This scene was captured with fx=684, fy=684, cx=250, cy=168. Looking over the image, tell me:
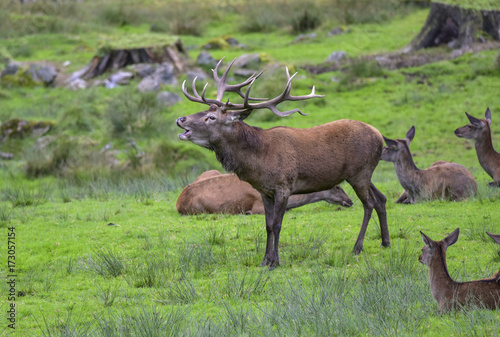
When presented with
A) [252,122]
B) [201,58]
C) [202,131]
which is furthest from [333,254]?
[201,58]

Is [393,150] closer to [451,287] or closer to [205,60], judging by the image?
[451,287]

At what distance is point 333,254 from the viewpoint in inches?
313

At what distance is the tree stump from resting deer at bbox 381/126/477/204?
1164cm

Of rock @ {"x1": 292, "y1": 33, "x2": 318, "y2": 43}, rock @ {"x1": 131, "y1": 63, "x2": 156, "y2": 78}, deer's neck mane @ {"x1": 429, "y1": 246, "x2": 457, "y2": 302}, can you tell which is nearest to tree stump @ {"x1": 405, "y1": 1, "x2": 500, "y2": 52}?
rock @ {"x1": 292, "y1": 33, "x2": 318, "y2": 43}

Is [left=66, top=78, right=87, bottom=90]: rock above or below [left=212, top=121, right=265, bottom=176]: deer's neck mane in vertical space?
below

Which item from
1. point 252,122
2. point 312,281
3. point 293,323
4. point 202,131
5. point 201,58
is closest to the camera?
point 293,323

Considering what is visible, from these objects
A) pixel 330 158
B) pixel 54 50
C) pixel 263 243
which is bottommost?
pixel 54 50

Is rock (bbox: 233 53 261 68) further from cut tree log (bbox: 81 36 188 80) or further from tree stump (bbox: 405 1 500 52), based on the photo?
tree stump (bbox: 405 1 500 52)

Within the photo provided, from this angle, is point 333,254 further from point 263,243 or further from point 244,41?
point 244,41

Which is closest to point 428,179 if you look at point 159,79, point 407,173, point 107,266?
point 407,173

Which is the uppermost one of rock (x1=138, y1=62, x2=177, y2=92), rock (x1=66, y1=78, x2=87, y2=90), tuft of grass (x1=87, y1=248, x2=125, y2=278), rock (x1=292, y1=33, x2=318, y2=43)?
tuft of grass (x1=87, y1=248, x2=125, y2=278)

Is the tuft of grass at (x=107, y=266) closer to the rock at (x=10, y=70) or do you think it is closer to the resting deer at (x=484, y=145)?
the resting deer at (x=484, y=145)

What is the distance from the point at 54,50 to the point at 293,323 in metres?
24.5

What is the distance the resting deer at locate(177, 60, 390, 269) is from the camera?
791cm
